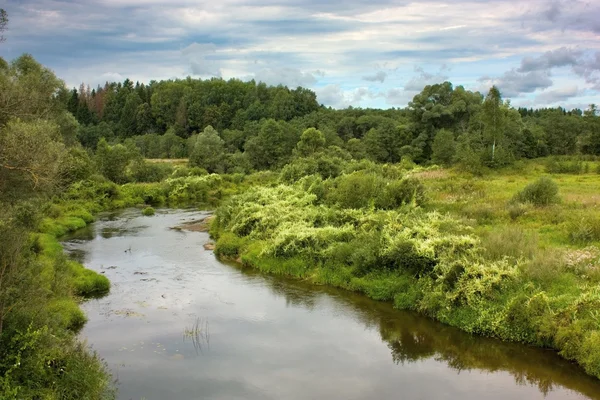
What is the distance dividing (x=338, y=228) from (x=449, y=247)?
7743 mm

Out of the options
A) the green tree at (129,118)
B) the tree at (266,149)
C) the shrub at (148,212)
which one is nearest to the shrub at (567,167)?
the shrub at (148,212)

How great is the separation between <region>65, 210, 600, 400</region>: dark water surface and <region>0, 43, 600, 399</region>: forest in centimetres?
94

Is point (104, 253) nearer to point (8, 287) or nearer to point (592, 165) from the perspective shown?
point (8, 287)

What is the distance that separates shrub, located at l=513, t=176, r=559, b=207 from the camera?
33406 mm

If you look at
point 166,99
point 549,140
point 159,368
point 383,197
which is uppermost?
point 166,99

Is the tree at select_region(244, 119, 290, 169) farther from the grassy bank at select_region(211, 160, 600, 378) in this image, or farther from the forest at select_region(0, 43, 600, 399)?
the grassy bank at select_region(211, 160, 600, 378)

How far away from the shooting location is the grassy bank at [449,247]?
Result: 19812mm

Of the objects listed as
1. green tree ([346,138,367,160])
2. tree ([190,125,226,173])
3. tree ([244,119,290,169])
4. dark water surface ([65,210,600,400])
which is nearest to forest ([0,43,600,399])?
tree ([190,125,226,173])

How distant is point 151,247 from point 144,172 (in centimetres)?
3614

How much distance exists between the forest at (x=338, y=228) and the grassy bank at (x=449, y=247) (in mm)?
76

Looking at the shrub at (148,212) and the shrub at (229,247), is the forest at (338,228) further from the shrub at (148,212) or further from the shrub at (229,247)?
the shrub at (148,212)

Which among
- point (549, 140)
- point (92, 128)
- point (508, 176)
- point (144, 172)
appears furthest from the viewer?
point (92, 128)

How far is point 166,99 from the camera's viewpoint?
132875 millimetres

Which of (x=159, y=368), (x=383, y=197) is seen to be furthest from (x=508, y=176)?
Answer: (x=159, y=368)
